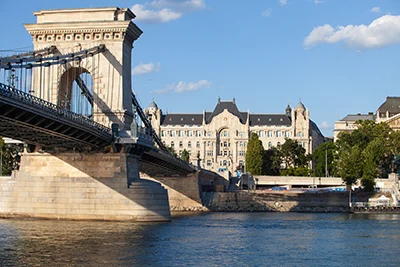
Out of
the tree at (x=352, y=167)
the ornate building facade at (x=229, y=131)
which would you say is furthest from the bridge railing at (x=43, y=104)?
the ornate building facade at (x=229, y=131)

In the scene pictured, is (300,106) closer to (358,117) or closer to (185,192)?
(358,117)

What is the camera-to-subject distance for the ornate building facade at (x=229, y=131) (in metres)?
174

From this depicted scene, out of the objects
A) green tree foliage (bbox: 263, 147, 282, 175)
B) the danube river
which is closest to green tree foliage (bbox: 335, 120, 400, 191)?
green tree foliage (bbox: 263, 147, 282, 175)

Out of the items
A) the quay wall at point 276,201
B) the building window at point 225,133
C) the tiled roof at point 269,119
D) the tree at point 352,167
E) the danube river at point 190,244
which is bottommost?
the danube river at point 190,244

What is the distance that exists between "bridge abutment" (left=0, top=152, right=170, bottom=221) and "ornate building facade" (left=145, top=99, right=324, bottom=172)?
111 meters

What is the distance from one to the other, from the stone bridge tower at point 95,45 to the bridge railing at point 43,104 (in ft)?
14.7

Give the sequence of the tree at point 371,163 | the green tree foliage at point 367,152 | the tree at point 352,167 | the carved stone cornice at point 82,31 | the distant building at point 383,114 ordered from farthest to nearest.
Answer: the distant building at point 383,114
the green tree foliage at point 367,152
the tree at point 352,167
the tree at point 371,163
the carved stone cornice at point 82,31

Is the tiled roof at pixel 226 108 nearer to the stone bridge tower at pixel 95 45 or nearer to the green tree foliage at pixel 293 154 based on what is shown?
the green tree foliage at pixel 293 154

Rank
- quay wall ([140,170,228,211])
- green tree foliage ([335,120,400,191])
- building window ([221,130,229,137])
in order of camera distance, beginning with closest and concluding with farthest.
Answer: quay wall ([140,170,228,211])
green tree foliage ([335,120,400,191])
building window ([221,130,229,137])

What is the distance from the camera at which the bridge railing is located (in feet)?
136

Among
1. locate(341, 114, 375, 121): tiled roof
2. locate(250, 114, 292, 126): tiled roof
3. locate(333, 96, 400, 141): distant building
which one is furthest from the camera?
locate(250, 114, 292, 126): tiled roof

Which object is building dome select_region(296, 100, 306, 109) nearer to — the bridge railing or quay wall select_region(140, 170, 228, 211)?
quay wall select_region(140, 170, 228, 211)

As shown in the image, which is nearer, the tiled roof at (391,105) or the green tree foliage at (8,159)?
the green tree foliage at (8,159)

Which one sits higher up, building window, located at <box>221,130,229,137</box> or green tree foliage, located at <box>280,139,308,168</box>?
building window, located at <box>221,130,229,137</box>
